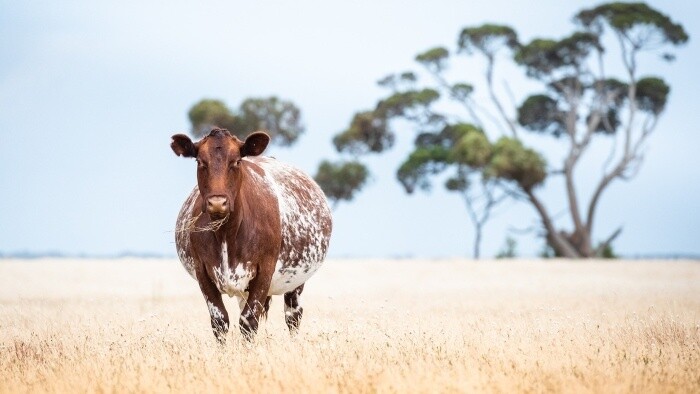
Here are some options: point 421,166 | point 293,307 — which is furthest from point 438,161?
point 293,307

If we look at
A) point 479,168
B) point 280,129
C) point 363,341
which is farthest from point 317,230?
point 280,129

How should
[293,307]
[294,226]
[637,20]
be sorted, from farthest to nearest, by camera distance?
[637,20], [293,307], [294,226]

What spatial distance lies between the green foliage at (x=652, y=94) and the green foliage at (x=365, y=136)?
1565 cm

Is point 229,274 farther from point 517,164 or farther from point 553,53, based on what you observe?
point 553,53

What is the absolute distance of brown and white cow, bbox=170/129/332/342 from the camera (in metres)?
9.44

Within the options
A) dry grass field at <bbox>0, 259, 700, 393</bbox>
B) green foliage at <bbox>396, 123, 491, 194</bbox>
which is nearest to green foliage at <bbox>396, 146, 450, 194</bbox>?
green foliage at <bbox>396, 123, 491, 194</bbox>

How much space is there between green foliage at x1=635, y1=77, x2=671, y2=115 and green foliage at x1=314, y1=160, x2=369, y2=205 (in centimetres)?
1771

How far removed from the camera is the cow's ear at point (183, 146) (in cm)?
958

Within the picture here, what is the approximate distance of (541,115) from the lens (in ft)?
176

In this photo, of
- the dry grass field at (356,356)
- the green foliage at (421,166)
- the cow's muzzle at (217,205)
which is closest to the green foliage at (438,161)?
the green foliage at (421,166)

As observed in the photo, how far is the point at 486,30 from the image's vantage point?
52.8m

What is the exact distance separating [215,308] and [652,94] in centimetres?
4671

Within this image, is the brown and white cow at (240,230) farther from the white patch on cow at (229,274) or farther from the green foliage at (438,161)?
the green foliage at (438,161)

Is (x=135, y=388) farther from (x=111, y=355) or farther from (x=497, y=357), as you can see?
(x=497, y=357)
